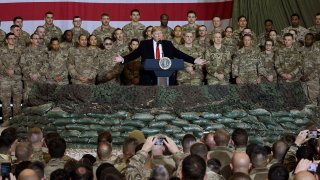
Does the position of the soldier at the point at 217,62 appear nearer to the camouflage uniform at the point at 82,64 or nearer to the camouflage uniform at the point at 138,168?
the camouflage uniform at the point at 82,64

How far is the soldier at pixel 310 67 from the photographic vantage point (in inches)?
581

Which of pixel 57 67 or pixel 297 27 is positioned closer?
pixel 57 67

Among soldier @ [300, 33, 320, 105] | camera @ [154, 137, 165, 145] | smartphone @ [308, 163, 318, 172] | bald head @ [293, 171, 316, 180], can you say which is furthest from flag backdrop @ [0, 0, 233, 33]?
bald head @ [293, 171, 316, 180]

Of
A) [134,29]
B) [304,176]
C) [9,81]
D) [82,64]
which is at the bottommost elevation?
[304,176]

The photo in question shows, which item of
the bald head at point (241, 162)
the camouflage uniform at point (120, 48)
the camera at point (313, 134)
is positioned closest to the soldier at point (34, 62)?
the camouflage uniform at point (120, 48)

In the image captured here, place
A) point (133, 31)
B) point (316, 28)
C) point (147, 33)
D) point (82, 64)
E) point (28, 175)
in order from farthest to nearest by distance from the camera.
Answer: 1. point (316, 28)
2. point (133, 31)
3. point (147, 33)
4. point (82, 64)
5. point (28, 175)

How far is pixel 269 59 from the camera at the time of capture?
1441cm

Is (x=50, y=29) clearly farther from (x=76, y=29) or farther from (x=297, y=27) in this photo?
(x=297, y=27)

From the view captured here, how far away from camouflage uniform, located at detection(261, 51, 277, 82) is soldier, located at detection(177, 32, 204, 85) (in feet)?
3.23

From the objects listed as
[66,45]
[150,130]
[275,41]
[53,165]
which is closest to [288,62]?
[275,41]

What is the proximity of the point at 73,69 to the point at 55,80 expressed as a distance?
32 cm

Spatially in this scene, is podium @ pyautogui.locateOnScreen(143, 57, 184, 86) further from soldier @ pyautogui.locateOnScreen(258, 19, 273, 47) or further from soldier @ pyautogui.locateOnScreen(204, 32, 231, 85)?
soldier @ pyautogui.locateOnScreen(258, 19, 273, 47)

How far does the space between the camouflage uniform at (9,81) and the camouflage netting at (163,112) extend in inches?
83.1

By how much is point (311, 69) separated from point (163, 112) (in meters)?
3.57
